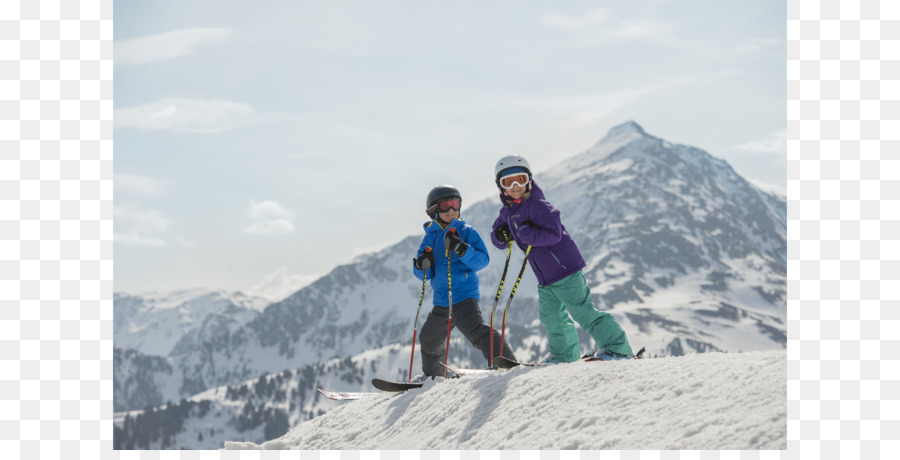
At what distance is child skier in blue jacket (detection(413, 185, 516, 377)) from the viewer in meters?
9.91

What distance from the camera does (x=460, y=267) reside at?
33.5 feet

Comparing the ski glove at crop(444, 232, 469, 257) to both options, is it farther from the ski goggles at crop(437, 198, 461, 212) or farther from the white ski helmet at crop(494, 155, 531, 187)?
the white ski helmet at crop(494, 155, 531, 187)

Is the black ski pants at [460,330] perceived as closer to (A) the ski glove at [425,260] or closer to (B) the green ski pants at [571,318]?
(A) the ski glove at [425,260]

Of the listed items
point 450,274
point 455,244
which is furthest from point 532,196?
point 450,274

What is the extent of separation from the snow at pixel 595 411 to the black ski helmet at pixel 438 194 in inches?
108

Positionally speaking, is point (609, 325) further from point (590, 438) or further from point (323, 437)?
point (323, 437)

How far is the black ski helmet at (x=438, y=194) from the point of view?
10.5 m

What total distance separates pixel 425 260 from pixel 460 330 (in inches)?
47.7

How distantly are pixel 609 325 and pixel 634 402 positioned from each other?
2.56m

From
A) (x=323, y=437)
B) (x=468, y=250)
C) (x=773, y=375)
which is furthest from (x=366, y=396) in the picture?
(x=773, y=375)

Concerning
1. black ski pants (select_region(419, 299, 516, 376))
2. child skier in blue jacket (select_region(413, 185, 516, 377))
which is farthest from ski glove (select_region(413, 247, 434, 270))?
black ski pants (select_region(419, 299, 516, 376))

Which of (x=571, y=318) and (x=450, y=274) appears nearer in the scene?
(x=571, y=318)

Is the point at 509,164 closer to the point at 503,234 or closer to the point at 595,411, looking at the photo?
the point at 503,234

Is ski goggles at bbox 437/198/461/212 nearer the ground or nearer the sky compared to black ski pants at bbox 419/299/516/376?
nearer the sky
